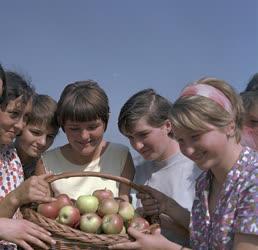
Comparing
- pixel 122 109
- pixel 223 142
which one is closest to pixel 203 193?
pixel 223 142

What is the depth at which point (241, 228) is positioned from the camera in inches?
61.8

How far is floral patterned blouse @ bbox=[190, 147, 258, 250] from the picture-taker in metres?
1.57

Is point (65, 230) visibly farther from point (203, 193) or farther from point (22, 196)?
point (203, 193)

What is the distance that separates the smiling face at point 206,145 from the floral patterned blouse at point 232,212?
83 mm

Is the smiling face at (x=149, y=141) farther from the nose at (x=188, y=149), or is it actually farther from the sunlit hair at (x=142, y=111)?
the nose at (x=188, y=149)

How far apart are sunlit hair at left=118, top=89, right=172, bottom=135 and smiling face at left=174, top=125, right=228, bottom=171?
0.75 metres

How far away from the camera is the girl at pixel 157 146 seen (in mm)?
2377

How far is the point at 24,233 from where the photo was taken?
1.90 m

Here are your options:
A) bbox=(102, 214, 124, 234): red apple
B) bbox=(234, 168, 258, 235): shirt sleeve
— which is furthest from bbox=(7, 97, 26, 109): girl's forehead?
bbox=(234, 168, 258, 235): shirt sleeve

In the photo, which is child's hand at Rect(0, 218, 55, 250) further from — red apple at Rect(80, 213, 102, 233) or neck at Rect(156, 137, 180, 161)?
neck at Rect(156, 137, 180, 161)

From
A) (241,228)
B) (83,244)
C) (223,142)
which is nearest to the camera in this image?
(241,228)

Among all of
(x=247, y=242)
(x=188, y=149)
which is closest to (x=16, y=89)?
(x=188, y=149)

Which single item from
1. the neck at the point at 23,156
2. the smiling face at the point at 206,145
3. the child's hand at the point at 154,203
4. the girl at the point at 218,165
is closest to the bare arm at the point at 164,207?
the child's hand at the point at 154,203

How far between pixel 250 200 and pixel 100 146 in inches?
55.7
